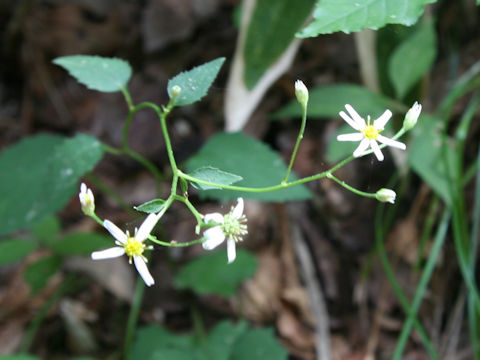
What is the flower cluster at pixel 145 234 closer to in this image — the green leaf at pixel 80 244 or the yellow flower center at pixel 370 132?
the yellow flower center at pixel 370 132

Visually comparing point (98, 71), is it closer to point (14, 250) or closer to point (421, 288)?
point (14, 250)

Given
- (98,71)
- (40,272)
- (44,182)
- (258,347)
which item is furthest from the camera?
(40,272)

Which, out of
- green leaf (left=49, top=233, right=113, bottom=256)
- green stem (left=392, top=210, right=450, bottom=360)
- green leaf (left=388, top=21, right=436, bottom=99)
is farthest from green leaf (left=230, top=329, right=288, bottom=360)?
green leaf (left=388, top=21, right=436, bottom=99)

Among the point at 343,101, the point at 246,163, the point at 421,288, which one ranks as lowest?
the point at 421,288

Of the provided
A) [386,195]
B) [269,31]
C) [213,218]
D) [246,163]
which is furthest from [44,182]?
[386,195]

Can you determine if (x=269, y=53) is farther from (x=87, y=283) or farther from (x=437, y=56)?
(x=87, y=283)

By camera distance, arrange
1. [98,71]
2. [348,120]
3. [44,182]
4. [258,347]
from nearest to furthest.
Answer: [348,120] → [98,71] → [44,182] → [258,347]
